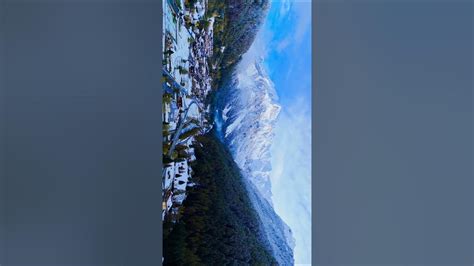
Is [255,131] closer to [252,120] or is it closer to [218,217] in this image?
[252,120]

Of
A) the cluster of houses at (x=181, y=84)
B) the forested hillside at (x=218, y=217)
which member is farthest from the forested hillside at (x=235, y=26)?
Result: the forested hillside at (x=218, y=217)

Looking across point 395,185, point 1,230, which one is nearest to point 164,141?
point 1,230

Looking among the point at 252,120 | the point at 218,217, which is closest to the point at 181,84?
the point at 252,120

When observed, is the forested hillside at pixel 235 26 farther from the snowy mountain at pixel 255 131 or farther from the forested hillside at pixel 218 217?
the forested hillside at pixel 218 217

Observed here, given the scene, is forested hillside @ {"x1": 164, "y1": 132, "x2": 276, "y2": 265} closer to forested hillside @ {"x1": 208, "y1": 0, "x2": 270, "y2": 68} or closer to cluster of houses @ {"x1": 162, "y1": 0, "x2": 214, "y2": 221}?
cluster of houses @ {"x1": 162, "y1": 0, "x2": 214, "y2": 221}

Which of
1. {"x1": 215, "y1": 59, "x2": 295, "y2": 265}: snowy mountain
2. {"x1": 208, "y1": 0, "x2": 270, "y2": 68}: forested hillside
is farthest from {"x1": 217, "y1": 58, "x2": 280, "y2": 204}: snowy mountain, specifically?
{"x1": 208, "y1": 0, "x2": 270, "y2": 68}: forested hillside
